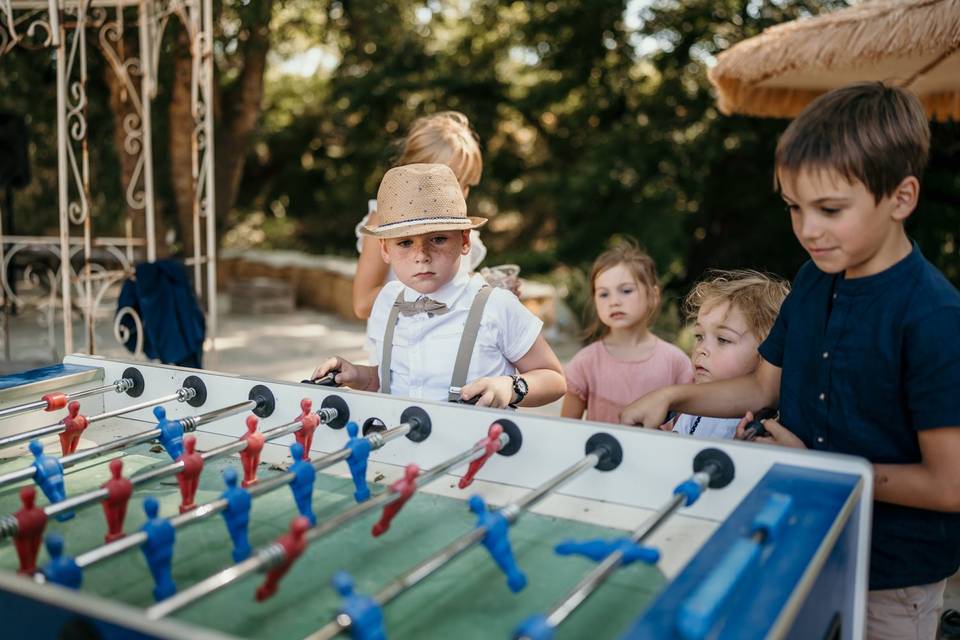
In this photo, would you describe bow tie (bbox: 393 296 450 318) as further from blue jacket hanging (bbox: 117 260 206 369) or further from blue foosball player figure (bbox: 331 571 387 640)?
blue jacket hanging (bbox: 117 260 206 369)

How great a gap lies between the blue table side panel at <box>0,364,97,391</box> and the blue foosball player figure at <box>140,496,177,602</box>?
105 centimetres

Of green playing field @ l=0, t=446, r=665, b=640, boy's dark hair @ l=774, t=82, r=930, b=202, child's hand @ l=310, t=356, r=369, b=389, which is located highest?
boy's dark hair @ l=774, t=82, r=930, b=202

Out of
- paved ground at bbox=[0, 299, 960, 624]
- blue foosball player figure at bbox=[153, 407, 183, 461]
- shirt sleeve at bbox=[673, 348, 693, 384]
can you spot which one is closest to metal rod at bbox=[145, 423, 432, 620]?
blue foosball player figure at bbox=[153, 407, 183, 461]

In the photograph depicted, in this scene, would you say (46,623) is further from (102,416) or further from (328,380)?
(328,380)

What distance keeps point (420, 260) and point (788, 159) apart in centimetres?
104

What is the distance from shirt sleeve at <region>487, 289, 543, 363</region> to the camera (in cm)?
239

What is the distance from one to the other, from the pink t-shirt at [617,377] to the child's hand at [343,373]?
1070mm

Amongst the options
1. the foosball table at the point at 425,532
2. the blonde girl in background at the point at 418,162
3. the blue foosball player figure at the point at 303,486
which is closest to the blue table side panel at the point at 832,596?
the foosball table at the point at 425,532

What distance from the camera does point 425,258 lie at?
2314mm

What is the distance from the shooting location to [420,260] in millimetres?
2311

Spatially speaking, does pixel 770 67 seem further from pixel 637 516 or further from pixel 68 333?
pixel 68 333

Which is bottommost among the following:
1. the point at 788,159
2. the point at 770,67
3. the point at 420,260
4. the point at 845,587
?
the point at 845,587

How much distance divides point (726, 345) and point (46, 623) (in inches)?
75.5

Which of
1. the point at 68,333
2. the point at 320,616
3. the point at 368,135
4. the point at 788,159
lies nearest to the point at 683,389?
the point at 788,159
